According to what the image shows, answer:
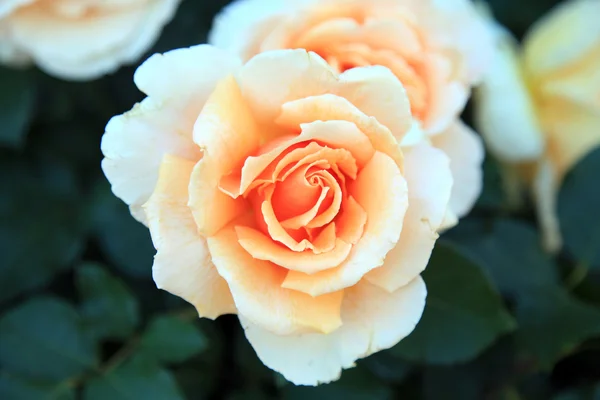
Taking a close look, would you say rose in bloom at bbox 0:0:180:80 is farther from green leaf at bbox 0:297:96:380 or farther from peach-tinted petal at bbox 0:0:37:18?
green leaf at bbox 0:297:96:380

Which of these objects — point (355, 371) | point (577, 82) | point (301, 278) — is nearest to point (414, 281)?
point (301, 278)

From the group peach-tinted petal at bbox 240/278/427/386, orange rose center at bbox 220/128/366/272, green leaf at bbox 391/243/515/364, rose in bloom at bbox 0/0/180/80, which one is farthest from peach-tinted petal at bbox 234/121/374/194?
rose in bloom at bbox 0/0/180/80

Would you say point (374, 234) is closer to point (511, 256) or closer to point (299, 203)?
point (299, 203)

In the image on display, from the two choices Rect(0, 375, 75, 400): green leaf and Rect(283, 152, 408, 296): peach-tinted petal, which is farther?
Rect(0, 375, 75, 400): green leaf

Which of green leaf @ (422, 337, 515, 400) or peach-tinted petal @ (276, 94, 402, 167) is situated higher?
peach-tinted petal @ (276, 94, 402, 167)

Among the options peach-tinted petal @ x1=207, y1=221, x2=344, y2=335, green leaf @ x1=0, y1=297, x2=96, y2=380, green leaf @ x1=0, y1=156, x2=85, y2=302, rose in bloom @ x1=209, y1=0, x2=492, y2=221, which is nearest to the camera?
peach-tinted petal @ x1=207, y1=221, x2=344, y2=335

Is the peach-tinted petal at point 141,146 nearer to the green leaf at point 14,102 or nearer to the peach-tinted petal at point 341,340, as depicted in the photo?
the peach-tinted petal at point 341,340

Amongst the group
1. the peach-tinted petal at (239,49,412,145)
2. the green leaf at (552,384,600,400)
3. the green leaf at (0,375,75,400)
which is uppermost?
the peach-tinted petal at (239,49,412,145)
